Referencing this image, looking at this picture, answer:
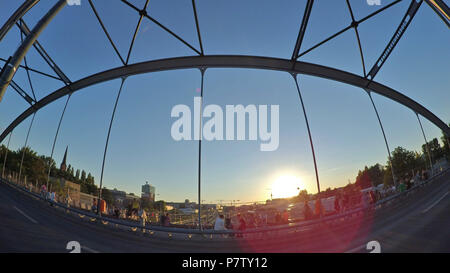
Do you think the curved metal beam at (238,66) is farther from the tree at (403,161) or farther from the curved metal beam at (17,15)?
the tree at (403,161)

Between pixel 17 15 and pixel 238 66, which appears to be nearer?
pixel 17 15

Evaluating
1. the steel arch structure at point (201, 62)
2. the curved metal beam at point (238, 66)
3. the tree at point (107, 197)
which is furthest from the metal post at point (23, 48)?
the tree at point (107, 197)

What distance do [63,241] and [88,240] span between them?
66 centimetres

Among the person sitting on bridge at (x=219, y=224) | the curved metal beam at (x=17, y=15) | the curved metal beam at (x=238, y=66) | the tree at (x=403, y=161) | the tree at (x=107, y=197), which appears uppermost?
the curved metal beam at (x=17, y=15)

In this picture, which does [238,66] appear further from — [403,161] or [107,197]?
[107,197]

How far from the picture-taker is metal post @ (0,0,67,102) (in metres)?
7.98

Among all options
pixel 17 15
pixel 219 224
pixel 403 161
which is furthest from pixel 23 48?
pixel 403 161

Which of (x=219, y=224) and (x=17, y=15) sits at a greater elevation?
(x=17, y=15)

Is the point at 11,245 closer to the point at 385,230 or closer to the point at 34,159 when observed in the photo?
the point at 385,230

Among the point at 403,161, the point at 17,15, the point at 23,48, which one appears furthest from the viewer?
the point at 403,161

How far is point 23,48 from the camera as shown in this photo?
8602mm

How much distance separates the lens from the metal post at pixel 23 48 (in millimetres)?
7984

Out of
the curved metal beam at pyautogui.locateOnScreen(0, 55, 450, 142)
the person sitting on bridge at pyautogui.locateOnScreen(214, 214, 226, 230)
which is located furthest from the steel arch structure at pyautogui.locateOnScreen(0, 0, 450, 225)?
the person sitting on bridge at pyautogui.locateOnScreen(214, 214, 226, 230)

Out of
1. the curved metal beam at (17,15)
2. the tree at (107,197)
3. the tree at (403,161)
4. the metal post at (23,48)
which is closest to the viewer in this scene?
the metal post at (23,48)
